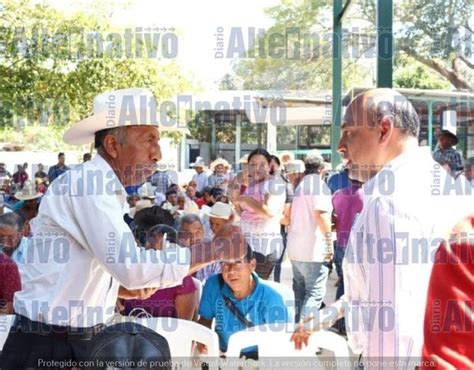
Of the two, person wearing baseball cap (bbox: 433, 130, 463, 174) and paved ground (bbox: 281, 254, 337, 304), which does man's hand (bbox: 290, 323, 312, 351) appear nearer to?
paved ground (bbox: 281, 254, 337, 304)

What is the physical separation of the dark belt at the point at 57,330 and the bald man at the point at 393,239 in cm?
93

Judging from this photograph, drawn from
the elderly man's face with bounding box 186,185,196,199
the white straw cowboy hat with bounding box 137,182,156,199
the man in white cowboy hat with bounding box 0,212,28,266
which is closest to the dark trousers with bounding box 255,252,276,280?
the man in white cowboy hat with bounding box 0,212,28,266

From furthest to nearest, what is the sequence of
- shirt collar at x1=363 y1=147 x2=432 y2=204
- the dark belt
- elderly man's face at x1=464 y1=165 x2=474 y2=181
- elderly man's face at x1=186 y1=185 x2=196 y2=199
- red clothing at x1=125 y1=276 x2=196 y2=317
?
elderly man's face at x1=186 y1=185 x2=196 y2=199, elderly man's face at x1=464 y1=165 x2=474 y2=181, red clothing at x1=125 y1=276 x2=196 y2=317, the dark belt, shirt collar at x1=363 y1=147 x2=432 y2=204

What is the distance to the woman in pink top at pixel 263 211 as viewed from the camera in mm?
5887

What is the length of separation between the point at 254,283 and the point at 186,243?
36.2 inches

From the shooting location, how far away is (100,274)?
2.36 meters

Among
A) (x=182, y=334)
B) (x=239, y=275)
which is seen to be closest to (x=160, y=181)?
(x=239, y=275)

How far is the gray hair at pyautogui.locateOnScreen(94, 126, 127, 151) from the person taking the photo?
2.36 m

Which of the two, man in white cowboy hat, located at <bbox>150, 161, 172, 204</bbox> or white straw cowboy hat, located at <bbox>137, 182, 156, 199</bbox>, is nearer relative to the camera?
white straw cowboy hat, located at <bbox>137, 182, 156, 199</bbox>

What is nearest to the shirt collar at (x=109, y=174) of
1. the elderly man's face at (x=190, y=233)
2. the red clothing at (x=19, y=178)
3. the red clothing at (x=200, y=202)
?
the elderly man's face at (x=190, y=233)

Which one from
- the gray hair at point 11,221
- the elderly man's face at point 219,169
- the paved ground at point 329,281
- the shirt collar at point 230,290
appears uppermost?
the elderly man's face at point 219,169

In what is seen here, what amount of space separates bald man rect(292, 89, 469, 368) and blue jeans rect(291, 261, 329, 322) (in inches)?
125

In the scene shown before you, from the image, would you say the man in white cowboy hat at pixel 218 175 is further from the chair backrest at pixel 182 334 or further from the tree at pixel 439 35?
the chair backrest at pixel 182 334

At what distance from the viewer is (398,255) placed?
208 cm
